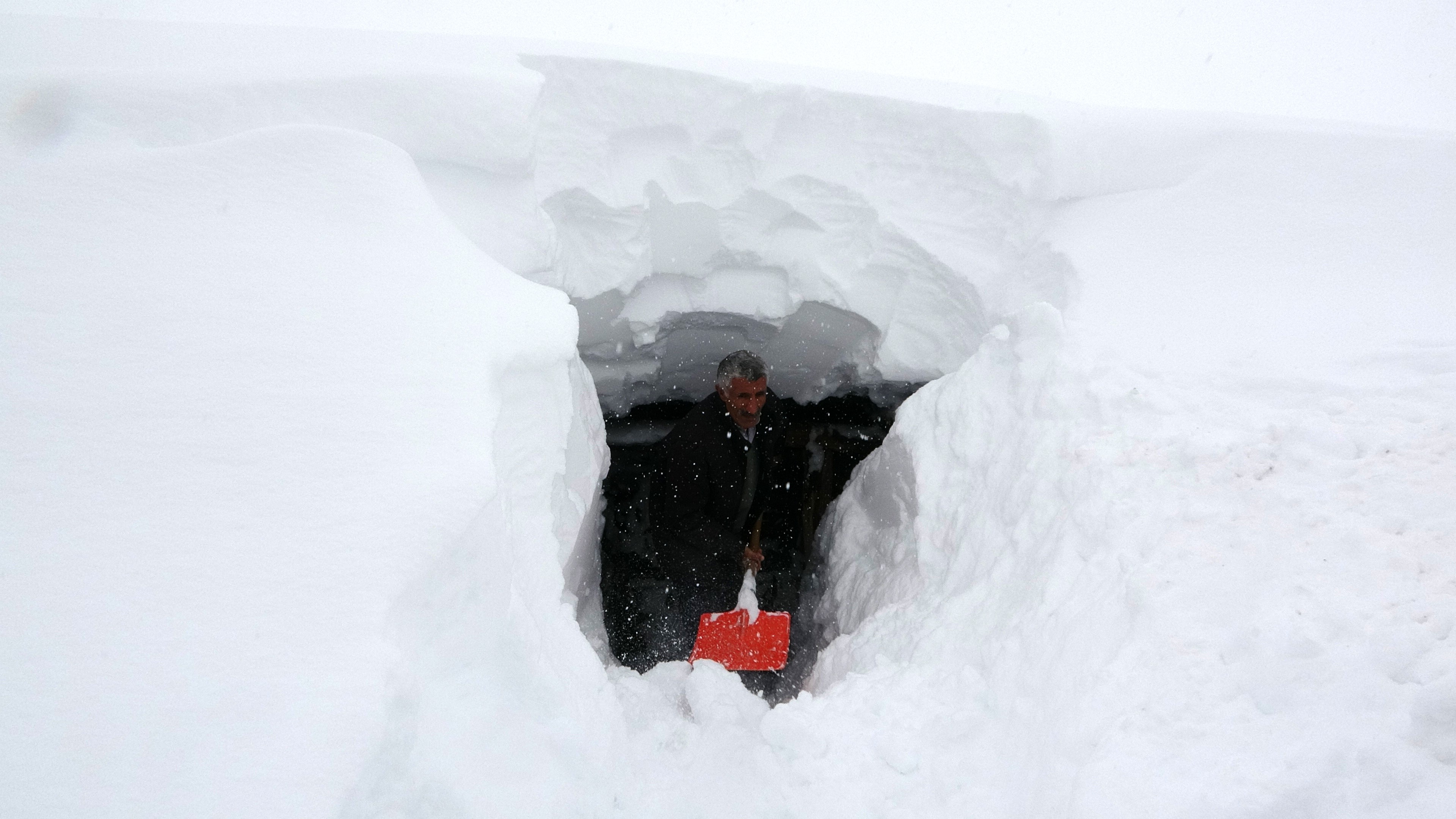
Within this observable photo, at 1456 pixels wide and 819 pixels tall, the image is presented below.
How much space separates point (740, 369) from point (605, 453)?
769mm

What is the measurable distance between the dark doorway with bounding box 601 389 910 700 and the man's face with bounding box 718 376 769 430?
0.74 meters

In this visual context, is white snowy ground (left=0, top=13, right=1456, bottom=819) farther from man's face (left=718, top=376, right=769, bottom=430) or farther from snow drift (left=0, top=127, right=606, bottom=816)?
man's face (left=718, top=376, right=769, bottom=430)

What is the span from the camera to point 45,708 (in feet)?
3.33

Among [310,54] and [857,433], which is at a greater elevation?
[310,54]

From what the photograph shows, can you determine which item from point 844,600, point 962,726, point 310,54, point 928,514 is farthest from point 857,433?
point 310,54

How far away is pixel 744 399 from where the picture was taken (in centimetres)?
341

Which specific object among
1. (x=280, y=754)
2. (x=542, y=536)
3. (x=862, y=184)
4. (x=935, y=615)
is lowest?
(x=935, y=615)

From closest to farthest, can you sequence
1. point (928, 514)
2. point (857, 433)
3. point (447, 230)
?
point (447, 230), point (928, 514), point (857, 433)

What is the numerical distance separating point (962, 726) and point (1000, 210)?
2.31m

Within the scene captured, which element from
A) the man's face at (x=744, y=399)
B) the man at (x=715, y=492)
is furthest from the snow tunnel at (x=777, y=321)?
the man's face at (x=744, y=399)

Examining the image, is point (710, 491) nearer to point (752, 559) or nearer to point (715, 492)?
point (715, 492)

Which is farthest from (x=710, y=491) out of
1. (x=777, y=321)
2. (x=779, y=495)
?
(x=777, y=321)

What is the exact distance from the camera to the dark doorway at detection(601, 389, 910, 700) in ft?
12.9

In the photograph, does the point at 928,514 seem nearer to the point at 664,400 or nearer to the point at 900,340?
the point at 900,340
